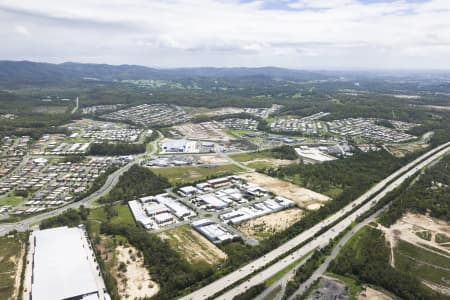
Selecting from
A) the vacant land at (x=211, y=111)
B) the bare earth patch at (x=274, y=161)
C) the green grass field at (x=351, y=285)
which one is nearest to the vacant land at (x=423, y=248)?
the green grass field at (x=351, y=285)

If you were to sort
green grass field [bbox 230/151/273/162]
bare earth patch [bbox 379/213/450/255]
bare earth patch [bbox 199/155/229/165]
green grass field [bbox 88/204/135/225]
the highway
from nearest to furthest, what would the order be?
1. the highway
2. bare earth patch [bbox 379/213/450/255]
3. green grass field [bbox 88/204/135/225]
4. bare earth patch [bbox 199/155/229/165]
5. green grass field [bbox 230/151/273/162]

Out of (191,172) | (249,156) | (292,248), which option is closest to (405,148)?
(249,156)

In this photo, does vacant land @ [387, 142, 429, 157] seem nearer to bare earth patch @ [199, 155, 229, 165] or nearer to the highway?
the highway

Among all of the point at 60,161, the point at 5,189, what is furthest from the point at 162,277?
the point at 60,161

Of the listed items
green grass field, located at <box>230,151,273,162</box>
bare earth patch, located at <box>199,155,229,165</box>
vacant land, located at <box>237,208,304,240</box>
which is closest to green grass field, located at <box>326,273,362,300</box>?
vacant land, located at <box>237,208,304,240</box>

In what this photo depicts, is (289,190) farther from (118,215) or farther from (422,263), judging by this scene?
(118,215)
